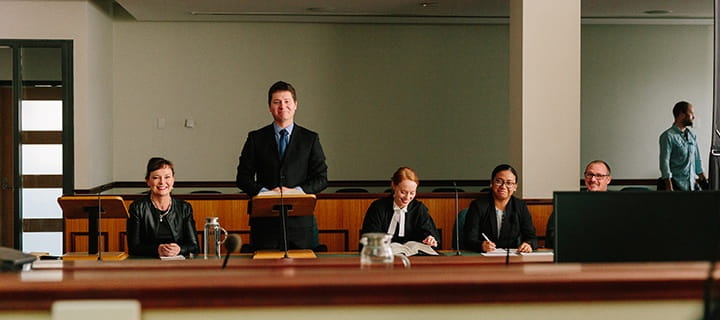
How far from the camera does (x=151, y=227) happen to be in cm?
495

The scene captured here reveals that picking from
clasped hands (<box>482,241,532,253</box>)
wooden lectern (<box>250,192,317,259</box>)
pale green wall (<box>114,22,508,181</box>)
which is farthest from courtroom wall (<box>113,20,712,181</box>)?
wooden lectern (<box>250,192,317,259</box>)

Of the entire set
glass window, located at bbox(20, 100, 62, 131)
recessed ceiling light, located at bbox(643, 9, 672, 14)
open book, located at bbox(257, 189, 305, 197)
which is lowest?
open book, located at bbox(257, 189, 305, 197)

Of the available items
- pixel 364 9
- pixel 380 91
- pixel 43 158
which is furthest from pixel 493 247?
pixel 380 91

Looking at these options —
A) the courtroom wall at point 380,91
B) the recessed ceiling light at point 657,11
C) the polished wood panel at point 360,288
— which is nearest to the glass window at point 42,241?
the courtroom wall at point 380,91

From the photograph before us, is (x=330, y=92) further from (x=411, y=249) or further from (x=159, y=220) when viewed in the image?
(x=411, y=249)

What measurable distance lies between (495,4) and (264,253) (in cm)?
514

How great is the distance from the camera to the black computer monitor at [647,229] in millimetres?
2225

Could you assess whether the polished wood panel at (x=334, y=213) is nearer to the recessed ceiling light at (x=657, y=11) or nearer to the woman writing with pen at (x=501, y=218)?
the woman writing with pen at (x=501, y=218)

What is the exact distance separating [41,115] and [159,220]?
4.09m

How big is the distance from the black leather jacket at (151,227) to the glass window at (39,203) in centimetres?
388

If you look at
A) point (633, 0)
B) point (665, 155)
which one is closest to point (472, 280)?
point (665, 155)

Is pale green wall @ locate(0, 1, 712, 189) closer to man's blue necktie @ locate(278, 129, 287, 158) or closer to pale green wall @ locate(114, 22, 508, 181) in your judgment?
pale green wall @ locate(114, 22, 508, 181)

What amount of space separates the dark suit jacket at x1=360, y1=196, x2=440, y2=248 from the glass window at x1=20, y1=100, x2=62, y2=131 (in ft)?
14.5

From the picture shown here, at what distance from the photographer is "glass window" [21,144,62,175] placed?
843cm
